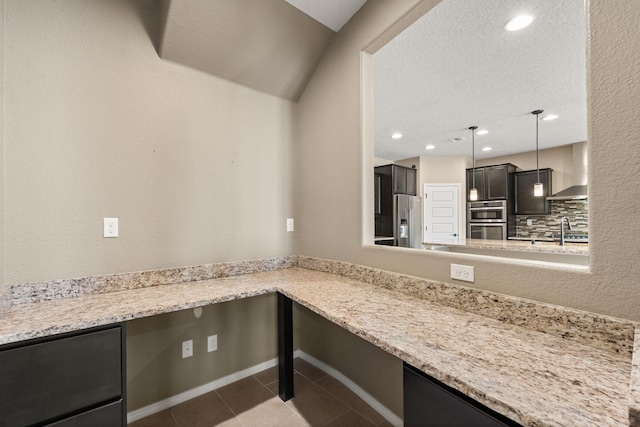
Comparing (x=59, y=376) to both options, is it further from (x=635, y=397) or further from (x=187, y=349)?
(x=635, y=397)

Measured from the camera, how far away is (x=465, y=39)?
7.21ft

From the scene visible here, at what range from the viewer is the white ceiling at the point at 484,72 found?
1.97 m

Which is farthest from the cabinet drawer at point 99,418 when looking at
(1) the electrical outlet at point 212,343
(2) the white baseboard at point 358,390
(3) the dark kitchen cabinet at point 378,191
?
(3) the dark kitchen cabinet at point 378,191

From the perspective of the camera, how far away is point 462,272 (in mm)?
1371

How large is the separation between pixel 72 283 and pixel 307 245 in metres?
1.59

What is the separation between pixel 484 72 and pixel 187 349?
3.54m

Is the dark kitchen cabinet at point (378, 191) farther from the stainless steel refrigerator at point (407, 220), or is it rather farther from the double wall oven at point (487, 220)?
the double wall oven at point (487, 220)

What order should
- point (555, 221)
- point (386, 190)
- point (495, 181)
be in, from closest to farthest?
point (386, 190) < point (555, 221) < point (495, 181)

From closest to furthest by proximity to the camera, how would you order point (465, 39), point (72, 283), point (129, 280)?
point (72, 283), point (129, 280), point (465, 39)

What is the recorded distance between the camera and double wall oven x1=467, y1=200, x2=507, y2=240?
18.4 feet

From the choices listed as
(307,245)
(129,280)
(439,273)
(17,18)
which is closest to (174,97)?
(17,18)

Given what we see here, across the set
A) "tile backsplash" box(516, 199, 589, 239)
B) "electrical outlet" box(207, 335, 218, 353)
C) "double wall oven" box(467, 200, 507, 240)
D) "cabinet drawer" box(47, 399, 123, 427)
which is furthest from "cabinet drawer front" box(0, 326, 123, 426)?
"tile backsplash" box(516, 199, 589, 239)

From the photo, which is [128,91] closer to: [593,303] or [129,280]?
[129,280]

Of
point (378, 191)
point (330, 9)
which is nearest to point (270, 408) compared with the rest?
point (330, 9)
